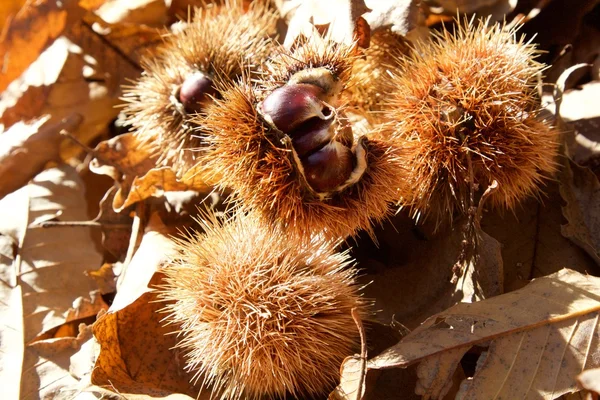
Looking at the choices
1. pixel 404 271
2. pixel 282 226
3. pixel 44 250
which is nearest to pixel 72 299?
pixel 44 250

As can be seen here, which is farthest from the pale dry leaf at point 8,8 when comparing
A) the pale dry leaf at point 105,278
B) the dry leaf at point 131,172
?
the pale dry leaf at point 105,278

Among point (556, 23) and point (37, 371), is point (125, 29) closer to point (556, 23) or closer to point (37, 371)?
point (37, 371)

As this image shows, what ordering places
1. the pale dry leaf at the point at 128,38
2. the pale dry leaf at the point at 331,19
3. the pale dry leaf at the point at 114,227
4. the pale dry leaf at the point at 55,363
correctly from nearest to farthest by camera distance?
the pale dry leaf at the point at 55,363, the pale dry leaf at the point at 331,19, the pale dry leaf at the point at 114,227, the pale dry leaf at the point at 128,38

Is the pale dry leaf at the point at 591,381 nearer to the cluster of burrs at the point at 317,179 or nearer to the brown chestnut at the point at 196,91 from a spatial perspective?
the cluster of burrs at the point at 317,179

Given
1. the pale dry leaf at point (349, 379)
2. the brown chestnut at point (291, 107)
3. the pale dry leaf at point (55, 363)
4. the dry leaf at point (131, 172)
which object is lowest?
the pale dry leaf at point (55, 363)

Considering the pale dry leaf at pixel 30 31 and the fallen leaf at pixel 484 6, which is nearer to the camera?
the fallen leaf at pixel 484 6

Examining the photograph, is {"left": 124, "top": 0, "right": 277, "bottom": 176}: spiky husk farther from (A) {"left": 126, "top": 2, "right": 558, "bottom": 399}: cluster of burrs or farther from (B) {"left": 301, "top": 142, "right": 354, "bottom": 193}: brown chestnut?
(B) {"left": 301, "top": 142, "right": 354, "bottom": 193}: brown chestnut

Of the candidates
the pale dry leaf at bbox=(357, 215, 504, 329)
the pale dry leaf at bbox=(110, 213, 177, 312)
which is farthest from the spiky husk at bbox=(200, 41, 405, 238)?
the pale dry leaf at bbox=(110, 213, 177, 312)
